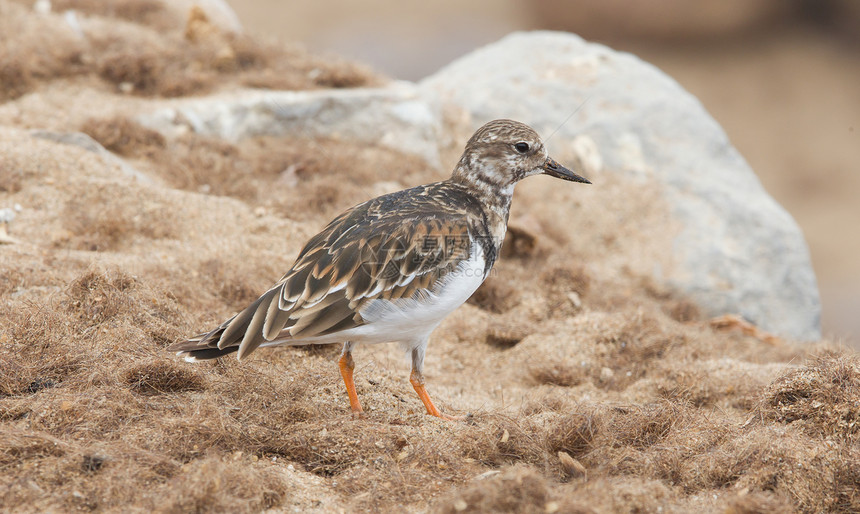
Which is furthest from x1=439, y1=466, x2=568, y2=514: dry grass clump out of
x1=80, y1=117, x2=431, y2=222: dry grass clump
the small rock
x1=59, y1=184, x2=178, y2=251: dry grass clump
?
x1=80, y1=117, x2=431, y2=222: dry grass clump

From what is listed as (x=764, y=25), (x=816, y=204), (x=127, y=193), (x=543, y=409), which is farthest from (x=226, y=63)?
(x=764, y=25)

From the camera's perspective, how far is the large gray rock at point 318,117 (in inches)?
352

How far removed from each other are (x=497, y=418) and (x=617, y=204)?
5630mm

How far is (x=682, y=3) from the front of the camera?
83.8 ft

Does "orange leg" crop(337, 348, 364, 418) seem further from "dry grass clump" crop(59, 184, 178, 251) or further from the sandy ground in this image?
"dry grass clump" crop(59, 184, 178, 251)

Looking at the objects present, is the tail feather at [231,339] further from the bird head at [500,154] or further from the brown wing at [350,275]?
the bird head at [500,154]

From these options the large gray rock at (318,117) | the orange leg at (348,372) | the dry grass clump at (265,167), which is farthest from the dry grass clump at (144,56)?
the orange leg at (348,372)

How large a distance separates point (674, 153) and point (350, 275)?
6650 mm

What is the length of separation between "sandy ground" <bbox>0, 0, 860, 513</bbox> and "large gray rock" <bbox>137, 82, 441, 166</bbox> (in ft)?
0.84

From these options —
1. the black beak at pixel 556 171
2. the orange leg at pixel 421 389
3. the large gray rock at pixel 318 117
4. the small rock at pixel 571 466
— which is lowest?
the orange leg at pixel 421 389

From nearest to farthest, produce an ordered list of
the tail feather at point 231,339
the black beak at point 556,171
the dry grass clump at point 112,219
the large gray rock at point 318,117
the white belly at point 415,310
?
1. the tail feather at point 231,339
2. the white belly at point 415,310
3. the black beak at point 556,171
4. the dry grass clump at point 112,219
5. the large gray rock at point 318,117

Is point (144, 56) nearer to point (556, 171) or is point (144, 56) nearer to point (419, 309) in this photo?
point (556, 171)

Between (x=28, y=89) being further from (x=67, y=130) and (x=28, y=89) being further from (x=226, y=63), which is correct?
(x=226, y=63)

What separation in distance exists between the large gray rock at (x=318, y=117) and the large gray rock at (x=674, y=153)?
109 centimetres
